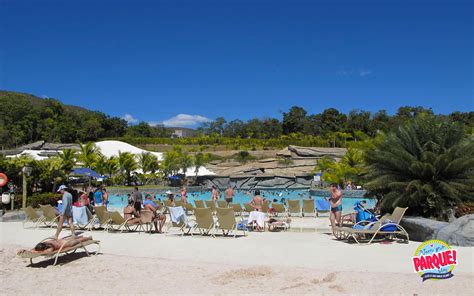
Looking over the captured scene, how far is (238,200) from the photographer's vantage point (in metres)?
26.6

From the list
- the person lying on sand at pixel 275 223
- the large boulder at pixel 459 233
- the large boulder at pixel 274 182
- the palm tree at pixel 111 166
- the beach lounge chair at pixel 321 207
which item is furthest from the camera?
the large boulder at pixel 274 182

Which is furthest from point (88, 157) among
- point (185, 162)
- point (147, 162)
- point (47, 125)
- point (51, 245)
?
point (47, 125)

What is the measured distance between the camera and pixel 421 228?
8.05m

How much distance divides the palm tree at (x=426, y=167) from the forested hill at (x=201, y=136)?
38.4 m

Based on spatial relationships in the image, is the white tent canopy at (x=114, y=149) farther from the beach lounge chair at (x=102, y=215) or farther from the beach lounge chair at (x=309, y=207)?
the beach lounge chair at (x=102, y=215)

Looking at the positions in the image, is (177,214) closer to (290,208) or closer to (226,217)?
(226,217)

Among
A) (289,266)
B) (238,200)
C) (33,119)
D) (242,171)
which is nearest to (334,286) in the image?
(289,266)

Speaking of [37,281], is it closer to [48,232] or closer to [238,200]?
[48,232]

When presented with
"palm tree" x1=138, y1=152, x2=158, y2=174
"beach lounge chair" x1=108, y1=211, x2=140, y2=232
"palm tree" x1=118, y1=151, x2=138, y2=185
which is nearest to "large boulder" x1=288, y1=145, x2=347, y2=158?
"palm tree" x1=138, y1=152, x2=158, y2=174

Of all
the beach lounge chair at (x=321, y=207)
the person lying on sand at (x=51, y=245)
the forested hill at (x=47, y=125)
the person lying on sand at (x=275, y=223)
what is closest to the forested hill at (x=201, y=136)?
the forested hill at (x=47, y=125)

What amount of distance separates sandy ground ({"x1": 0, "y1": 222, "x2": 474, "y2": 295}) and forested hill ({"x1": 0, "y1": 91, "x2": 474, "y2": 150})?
139 feet

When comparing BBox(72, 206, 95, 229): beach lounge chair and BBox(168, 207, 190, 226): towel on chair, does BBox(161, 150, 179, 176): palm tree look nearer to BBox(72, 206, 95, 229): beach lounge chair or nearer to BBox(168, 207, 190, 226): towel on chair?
BBox(72, 206, 95, 229): beach lounge chair

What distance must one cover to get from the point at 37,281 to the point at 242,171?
105 feet

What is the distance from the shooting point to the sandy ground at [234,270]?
5.18 m
